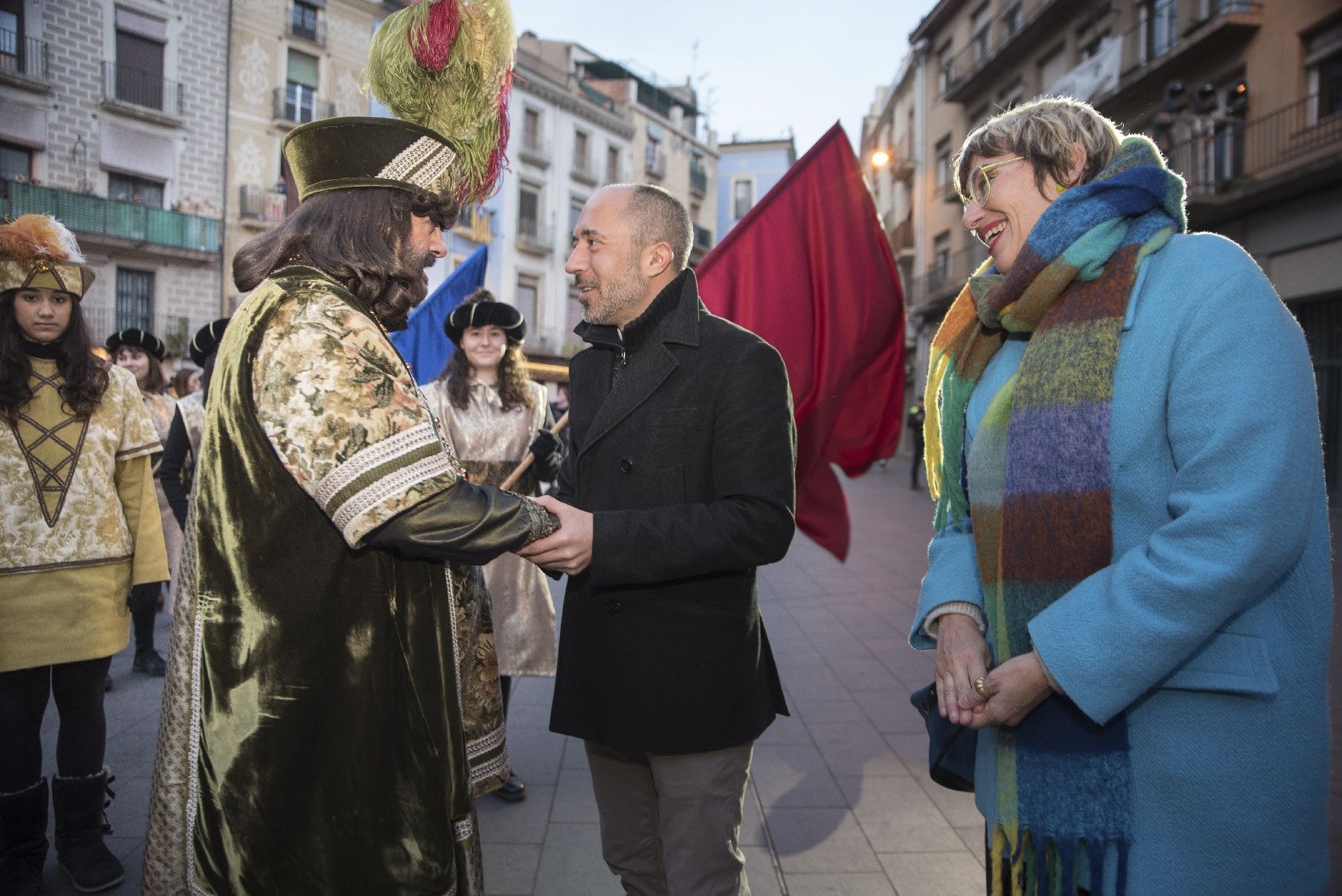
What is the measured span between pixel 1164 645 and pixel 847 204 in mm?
2817

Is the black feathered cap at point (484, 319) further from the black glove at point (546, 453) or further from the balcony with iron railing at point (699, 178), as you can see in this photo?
the balcony with iron railing at point (699, 178)

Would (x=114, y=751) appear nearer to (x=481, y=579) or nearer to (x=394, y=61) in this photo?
(x=481, y=579)

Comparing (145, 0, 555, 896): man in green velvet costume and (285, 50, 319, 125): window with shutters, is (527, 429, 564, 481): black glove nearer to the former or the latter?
(145, 0, 555, 896): man in green velvet costume

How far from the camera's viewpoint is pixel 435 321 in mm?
5898

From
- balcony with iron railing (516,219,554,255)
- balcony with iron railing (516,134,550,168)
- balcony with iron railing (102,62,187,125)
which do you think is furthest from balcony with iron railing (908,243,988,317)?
balcony with iron railing (102,62,187,125)

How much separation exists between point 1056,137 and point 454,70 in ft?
4.70

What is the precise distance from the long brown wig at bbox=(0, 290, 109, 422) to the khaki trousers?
2.22 meters

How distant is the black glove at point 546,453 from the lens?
402 centimetres

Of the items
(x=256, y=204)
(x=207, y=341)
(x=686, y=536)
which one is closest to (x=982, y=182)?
(x=686, y=536)

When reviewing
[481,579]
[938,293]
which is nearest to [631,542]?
[481,579]

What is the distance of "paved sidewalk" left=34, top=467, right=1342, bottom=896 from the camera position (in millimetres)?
2941

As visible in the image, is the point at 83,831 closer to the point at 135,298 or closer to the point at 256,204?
the point at 135,298

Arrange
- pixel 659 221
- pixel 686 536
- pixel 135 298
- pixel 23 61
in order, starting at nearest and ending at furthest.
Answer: pixel 686 536 → pixel 659 221 → pixel 23 61 → pixel 135 298

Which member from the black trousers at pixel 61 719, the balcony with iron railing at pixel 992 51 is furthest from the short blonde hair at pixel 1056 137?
the balcony with iron railing at pixel 992 51
